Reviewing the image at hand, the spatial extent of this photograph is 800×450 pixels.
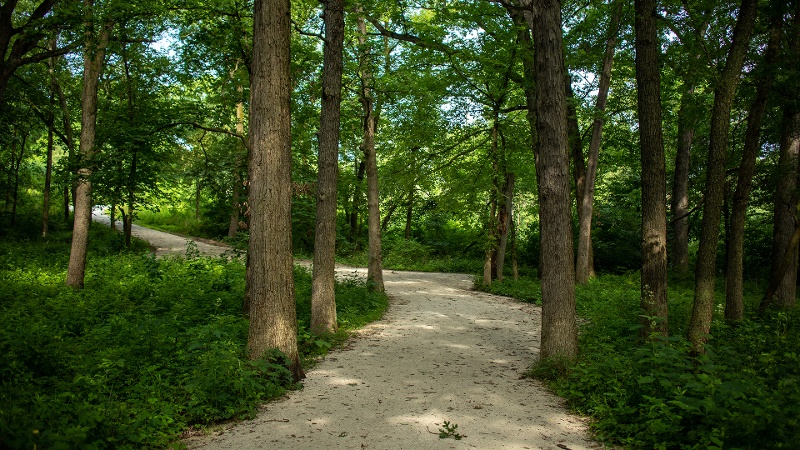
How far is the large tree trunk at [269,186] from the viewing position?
251 inches

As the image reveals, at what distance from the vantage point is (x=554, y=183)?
24.1 ft

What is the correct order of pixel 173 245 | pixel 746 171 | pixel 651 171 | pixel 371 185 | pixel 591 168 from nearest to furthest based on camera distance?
1. pixel 651 171
2. pixel 746 171
3. pixel 371 185
4. pixel 591 168
5. pixel 173 245

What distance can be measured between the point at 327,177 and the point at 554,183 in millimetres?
4194

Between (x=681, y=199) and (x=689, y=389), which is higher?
(x=681, y=199)

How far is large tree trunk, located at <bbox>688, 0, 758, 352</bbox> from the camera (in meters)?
7.12

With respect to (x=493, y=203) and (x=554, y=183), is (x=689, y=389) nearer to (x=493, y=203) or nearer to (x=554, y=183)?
(x=554, y=183)

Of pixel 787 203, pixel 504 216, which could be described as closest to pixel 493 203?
pixel 504 216

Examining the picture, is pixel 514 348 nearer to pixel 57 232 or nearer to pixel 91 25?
pixel 91 25

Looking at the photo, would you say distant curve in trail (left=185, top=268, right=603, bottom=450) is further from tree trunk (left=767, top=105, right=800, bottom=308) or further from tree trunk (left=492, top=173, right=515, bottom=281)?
tree trunk (left=492, top=173, right=515, bottom=281)

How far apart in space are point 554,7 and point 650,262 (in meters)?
4.02

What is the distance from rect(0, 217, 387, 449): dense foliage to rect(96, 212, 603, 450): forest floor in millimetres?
387

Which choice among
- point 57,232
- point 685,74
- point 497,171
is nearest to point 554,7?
point 685,74

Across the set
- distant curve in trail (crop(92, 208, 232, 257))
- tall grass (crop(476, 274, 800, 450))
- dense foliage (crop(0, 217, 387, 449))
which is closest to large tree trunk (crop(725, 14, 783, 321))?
tall grass (crop(476, 274, 800, 450))

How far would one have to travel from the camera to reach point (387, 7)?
13281mm
